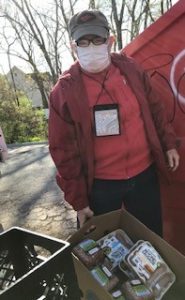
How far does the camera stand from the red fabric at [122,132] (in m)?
2.05

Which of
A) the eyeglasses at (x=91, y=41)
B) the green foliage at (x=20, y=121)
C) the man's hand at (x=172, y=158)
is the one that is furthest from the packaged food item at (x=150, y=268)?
the green foliage at (x=20, y=121)

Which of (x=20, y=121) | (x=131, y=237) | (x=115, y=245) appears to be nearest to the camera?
(x=115, y=245)

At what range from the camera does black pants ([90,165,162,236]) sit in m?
2.12

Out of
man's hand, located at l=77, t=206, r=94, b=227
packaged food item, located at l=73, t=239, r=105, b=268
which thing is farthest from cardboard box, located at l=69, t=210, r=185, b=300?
man's hand, located at l=77, t=206, r=94, b=227

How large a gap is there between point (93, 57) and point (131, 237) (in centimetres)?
89

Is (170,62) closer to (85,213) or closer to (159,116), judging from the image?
(159,116)

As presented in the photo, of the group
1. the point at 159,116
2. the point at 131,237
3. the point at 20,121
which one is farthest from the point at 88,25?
the point at 20,121

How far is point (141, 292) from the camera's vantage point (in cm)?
159

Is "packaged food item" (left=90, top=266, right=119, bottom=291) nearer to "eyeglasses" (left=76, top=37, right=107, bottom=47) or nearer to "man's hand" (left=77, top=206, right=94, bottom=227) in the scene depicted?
"man's hand" (left=77, top=206, right=94, bottom=227)

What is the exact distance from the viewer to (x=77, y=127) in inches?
79.4

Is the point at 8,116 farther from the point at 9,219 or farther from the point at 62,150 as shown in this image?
the point at 62,150

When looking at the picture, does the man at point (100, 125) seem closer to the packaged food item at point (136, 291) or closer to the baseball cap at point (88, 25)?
the baseball cap at point (88, 25)

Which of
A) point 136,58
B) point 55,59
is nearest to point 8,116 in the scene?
point 55,59

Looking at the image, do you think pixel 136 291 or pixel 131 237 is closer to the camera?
pixel 136 291
